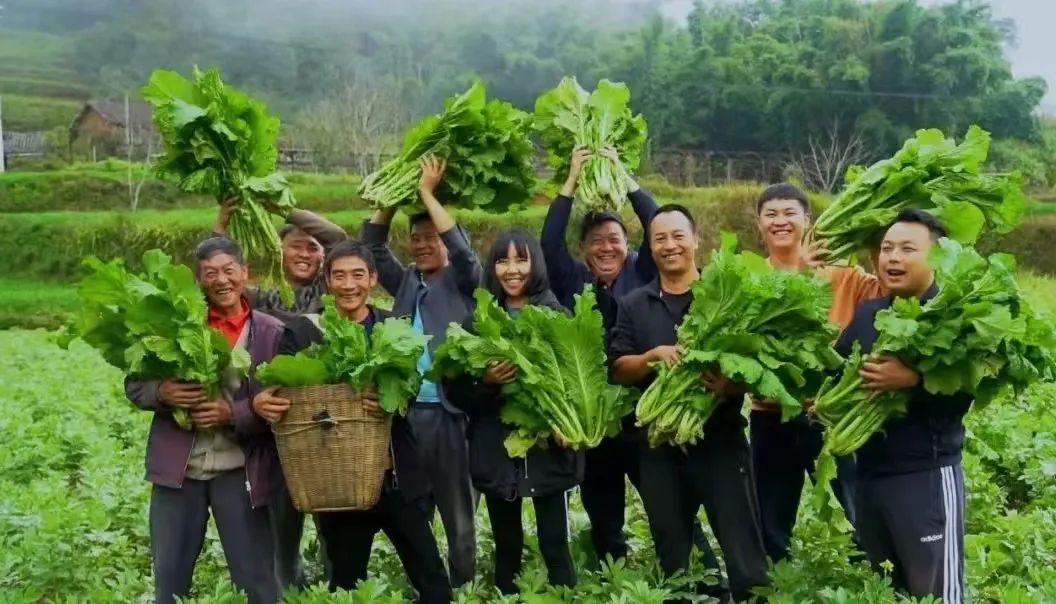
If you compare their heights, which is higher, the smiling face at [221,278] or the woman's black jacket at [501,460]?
the smiling face at [221,278]

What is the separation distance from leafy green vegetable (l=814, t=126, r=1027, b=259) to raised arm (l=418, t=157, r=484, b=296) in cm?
174

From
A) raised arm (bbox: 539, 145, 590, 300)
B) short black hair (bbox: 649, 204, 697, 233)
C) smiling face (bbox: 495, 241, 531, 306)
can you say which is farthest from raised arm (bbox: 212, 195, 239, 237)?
short black hair (bbox: 649, 204, 697, 233)

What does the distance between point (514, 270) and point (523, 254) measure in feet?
0.29

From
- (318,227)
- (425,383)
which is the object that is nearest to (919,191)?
(425,383)

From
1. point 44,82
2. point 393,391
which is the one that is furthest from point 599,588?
point 44,82

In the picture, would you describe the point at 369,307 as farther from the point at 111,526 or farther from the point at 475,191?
the point at 111,526

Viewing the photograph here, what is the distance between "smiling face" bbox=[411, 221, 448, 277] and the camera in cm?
569

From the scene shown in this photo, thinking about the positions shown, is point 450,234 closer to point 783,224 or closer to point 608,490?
point 608,490

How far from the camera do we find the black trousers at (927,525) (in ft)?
14.1

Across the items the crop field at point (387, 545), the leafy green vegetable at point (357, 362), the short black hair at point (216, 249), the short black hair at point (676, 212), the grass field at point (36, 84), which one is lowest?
the crop field at point (387, 545)

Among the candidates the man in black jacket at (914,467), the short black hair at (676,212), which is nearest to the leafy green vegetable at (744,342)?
the man in black jacket at (914,467)

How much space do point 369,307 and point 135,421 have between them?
22.3 feet

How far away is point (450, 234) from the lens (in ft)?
17.4

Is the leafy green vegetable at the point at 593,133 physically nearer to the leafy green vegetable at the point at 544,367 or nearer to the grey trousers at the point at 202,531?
the leafy green vegetable at the point at 544,367
